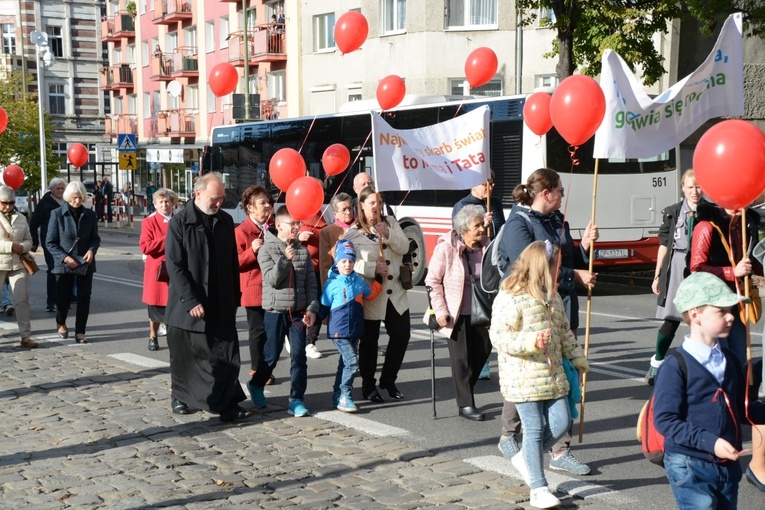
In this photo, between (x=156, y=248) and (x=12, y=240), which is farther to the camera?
(x=12, y=240)

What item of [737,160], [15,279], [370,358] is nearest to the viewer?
[737,160]

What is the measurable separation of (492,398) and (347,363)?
1358mm

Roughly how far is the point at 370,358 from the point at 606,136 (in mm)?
2788

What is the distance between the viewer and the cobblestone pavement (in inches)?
230

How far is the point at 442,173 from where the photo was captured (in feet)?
28.9

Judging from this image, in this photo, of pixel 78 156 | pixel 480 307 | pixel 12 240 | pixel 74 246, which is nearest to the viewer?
pixel 480 307

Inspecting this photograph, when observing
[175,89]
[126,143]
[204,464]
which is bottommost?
[204,464]

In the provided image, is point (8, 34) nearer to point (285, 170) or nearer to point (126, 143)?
point (126, 143)

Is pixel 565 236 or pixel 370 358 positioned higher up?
pixel 565 236

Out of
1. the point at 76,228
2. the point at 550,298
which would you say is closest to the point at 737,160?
the point at 550,298

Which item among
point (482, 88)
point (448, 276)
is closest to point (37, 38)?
point (482, 88)

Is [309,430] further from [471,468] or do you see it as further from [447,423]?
[471,468]

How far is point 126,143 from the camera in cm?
3300

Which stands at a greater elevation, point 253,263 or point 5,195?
point 5,195
